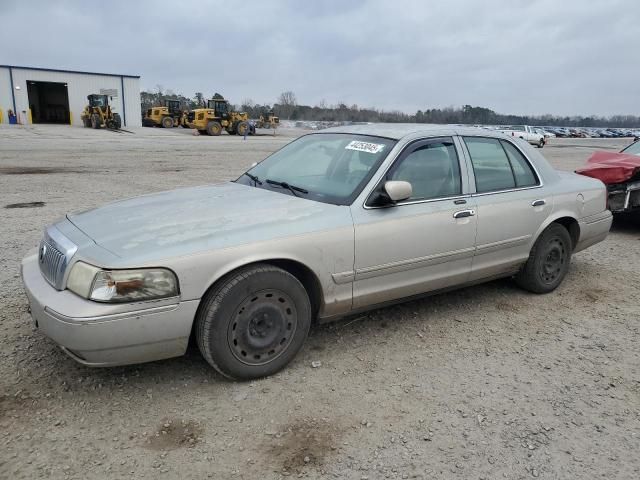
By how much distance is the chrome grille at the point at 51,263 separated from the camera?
293 cm

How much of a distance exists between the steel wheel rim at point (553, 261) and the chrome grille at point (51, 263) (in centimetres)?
397

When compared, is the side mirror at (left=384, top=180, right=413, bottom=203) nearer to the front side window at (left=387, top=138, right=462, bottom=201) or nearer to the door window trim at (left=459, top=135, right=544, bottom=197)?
the front side window at (left=387, top=138, right=462, bottom=201)

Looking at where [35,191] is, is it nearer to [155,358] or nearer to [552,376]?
[155,358]

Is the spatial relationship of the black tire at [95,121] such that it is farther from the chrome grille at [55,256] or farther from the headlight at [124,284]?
the headlight at [124,284]

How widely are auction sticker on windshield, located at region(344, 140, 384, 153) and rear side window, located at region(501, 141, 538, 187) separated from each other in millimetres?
1391

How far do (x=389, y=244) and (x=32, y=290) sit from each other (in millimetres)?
2274

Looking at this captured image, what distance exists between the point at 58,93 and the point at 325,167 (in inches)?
2221

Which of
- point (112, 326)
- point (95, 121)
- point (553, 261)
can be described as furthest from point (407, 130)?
point (95, 121)

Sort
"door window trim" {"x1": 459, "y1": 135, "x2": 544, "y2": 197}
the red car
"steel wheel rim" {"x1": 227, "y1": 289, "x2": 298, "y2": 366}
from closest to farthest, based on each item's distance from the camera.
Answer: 1. "steel wheel rim" {"x1": 227, "y1": 289, "x2": 298, "y2": 366}
2. "door window trim" {"x1": 459, "y1": 135, "x2": 544, "y2": 197}
3. the red car

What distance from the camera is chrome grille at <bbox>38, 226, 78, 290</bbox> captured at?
9.52 ft

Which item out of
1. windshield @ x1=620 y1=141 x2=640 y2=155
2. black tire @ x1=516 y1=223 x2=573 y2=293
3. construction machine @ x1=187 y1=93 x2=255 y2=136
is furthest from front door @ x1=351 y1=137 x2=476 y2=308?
construction machine @ x1=187 y1=93 x2=255 y2=136

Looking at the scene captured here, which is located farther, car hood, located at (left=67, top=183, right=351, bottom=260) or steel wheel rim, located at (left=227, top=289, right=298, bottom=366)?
steel wheel rim, located at (left=227, top=289, right=298, bottom=366)

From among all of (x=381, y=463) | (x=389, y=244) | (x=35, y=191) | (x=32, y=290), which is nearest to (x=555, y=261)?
(x=389, y=244)

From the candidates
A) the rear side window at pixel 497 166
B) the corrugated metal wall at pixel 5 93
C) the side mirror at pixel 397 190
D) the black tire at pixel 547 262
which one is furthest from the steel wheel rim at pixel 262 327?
the corrugated metal wall at pixel 5 93
